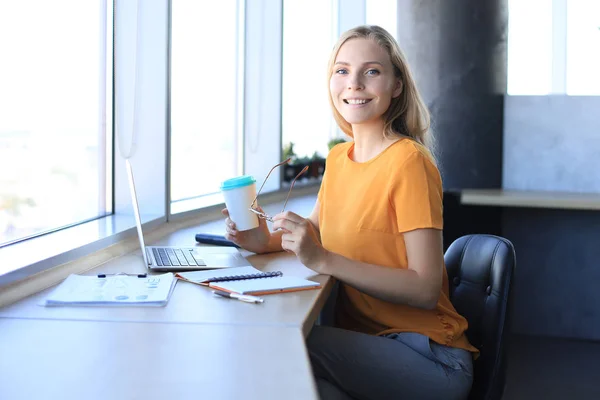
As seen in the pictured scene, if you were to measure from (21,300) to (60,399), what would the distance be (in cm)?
68

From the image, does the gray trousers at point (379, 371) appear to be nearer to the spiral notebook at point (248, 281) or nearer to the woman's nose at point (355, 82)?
the spiral notebook at point (248, 281)

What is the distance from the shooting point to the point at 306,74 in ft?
16.5

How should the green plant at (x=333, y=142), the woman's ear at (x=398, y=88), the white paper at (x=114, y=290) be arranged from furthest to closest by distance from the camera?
the green plant at (x=333, y=142), the woman's ear at (x=398, y=88), the white paper at (x=114, y=290)

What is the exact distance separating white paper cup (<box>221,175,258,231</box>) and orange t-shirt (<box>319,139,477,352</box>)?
21 cm

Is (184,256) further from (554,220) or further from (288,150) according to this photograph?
(554,220)

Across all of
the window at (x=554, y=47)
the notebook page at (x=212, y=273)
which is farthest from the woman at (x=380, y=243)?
the window at (x=554, y=47)

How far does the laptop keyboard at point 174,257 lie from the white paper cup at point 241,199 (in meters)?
0.16

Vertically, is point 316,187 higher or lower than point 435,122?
lower

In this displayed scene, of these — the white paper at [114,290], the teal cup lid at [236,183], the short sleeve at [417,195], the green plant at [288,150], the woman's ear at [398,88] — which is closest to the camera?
the white paper at [114,290]

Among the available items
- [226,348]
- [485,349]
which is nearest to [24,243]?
[226,348]

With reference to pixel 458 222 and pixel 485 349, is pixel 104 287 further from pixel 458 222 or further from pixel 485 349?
pixel 458 222

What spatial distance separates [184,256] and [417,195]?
723 mm

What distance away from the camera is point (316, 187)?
4820 millimetres

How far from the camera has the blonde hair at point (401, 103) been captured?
6.79 feet
